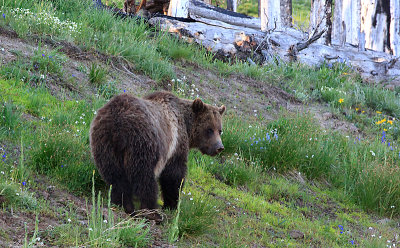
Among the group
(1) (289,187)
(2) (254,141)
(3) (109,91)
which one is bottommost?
(1) (289,187)

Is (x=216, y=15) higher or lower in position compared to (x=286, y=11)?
lower

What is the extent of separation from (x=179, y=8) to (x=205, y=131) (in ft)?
24.4

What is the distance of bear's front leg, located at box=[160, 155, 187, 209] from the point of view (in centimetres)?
569

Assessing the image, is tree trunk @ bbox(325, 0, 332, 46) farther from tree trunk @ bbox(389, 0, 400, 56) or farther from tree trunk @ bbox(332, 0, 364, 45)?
tree trunk @ bbox(389, 0, 400, 56)

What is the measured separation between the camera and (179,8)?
518 inches

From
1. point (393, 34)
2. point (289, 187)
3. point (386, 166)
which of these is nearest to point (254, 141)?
point (289, 187)

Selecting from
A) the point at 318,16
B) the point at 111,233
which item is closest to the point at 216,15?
the point at 318,16

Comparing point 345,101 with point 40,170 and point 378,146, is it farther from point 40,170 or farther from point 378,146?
point 40,170

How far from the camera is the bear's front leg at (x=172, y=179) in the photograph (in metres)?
5.69

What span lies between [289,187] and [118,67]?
14.2 feet

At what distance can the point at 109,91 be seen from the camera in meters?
8.74

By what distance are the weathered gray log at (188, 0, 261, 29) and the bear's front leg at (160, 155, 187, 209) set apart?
324 inches

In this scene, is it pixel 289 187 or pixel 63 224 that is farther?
pixel 289 187

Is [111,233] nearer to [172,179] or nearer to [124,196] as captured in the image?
[124,196]
